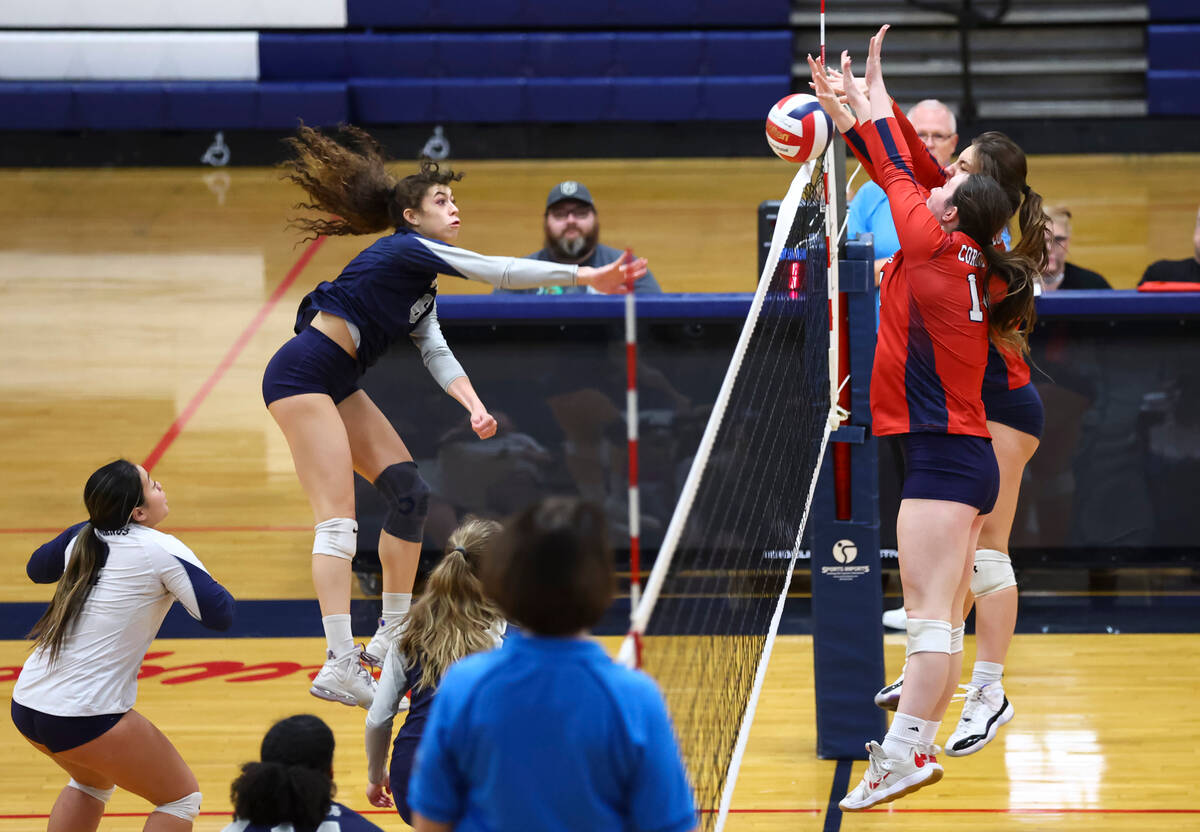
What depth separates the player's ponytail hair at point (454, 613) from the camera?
4008 millimetres

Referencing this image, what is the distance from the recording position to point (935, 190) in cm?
462

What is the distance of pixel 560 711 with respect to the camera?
2400 millimetres

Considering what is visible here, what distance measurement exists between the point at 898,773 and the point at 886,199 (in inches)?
131

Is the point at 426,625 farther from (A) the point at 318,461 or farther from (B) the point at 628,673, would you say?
(B) the point at 628,673

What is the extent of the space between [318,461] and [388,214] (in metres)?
0.86

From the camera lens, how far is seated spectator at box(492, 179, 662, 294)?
812cm

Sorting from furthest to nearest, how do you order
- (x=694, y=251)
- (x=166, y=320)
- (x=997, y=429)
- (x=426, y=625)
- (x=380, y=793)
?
(x=694, y=251) < (x=166, y=320) < (x=997, y=429) < (x=380, y=793) < (x=426, y=625)

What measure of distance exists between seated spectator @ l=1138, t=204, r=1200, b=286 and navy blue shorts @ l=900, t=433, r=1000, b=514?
382cm

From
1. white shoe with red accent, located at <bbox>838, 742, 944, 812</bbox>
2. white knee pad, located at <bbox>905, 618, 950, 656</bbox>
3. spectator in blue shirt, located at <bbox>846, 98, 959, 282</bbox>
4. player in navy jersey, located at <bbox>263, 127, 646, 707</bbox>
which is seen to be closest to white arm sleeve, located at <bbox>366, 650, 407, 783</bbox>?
player in navy jersey, located at <bbox>263, 127, 646, 707</bbox>

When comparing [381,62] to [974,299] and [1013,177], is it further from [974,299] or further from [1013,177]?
[974,299]

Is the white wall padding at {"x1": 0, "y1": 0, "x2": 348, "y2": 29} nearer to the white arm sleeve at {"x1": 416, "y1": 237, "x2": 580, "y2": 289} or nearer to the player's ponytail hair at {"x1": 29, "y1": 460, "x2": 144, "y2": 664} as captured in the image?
the white arm sleeve at {"x1": 416, "y1": 237, "x2": 580, "y2": 289}

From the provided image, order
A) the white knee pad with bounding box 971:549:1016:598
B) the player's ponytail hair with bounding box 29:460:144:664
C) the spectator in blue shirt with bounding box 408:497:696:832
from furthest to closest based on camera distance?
the white knee pad with bounding box 971:549:1016:598, the player's ponytail hair with bounding box 29:460:144:664, the spectator in blue shirt with bounding box 408:497:696:832

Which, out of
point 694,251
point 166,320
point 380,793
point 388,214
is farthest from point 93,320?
point 380,793

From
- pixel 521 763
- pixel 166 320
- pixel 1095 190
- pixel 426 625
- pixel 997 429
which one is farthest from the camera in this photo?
pixel 1095 190
